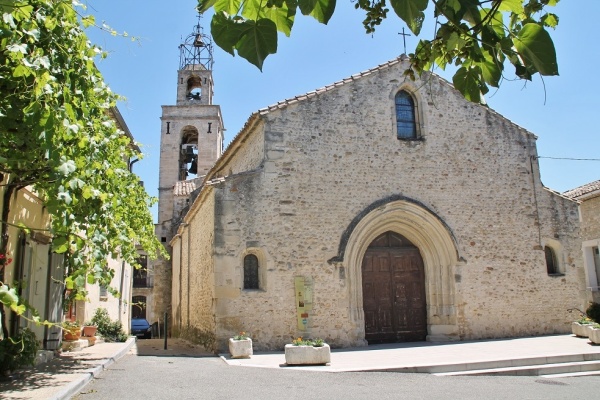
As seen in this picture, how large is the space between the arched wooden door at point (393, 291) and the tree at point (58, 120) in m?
8.07

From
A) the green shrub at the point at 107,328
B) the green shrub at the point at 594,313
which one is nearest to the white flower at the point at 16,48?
the green shrub at the point at 107,328

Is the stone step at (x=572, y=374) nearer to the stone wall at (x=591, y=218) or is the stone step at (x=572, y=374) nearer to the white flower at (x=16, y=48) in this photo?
the white flower at (x=16, y=48)

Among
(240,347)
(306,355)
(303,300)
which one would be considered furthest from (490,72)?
(303,300)

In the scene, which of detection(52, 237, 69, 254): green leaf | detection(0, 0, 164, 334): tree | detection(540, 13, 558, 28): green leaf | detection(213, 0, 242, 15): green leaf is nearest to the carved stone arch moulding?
detection(0, 0, 164, 334): tree

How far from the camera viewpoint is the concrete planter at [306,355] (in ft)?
32.7

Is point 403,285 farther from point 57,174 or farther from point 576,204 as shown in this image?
point 57,174

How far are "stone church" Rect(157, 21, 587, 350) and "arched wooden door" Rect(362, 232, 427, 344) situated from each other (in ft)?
0.11

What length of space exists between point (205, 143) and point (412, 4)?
1054 inches

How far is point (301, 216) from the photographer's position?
13.5m

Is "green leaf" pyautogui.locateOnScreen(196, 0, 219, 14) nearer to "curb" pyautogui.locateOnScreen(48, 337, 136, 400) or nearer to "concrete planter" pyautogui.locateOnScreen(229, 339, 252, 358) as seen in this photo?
"curb" pyautogui.locateOnScreen(48, 337, 136, 400)

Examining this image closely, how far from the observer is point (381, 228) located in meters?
14.5

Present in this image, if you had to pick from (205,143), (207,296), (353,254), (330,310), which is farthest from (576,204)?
(205,143)

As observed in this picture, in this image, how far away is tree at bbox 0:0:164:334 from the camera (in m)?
5.13

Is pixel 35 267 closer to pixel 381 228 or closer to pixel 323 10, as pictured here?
pixel 381 228
